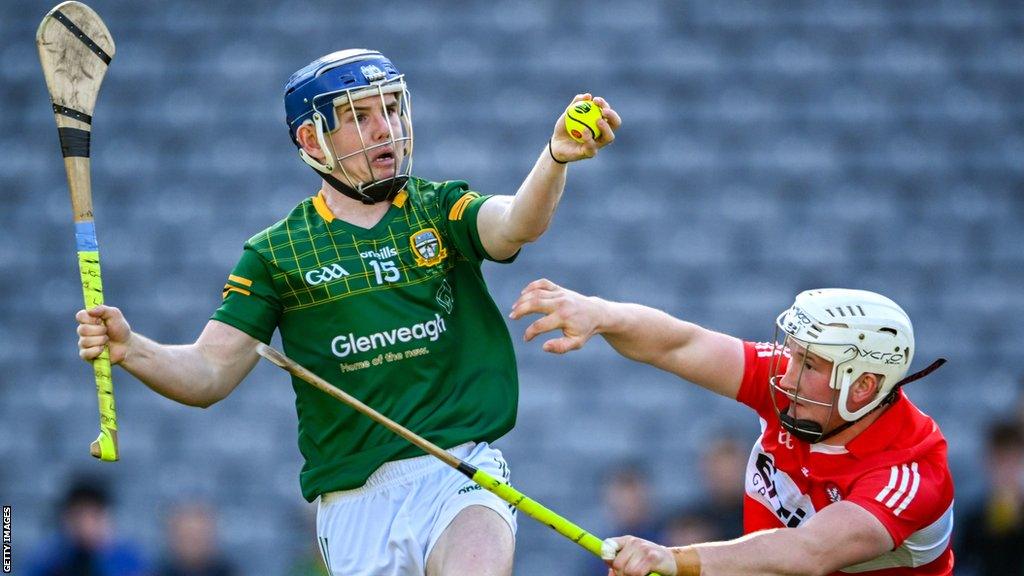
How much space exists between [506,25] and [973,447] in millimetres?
3716

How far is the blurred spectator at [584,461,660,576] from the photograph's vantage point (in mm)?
6820

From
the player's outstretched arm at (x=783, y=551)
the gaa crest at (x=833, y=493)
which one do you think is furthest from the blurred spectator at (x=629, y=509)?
the player's outstretched arm at (x=783, y=551)

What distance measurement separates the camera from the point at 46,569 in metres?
6.86

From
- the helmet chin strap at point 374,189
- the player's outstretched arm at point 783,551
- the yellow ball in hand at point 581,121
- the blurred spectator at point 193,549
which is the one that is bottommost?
the blurred spectator at point 193,549

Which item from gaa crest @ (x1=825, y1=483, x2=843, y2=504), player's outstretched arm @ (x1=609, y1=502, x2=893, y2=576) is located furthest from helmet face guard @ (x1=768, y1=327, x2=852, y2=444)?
player's outstretched arm @ (x1=609, y1=502, x2=893, y2=576)

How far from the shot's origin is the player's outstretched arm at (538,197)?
12.4 ft

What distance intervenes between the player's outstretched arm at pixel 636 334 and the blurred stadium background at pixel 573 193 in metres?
3.54

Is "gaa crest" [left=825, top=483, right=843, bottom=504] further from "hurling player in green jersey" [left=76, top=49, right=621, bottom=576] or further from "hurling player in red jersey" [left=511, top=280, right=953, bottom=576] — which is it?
"hurling player in green jersey" [left=76, top=49, right=621, bottom=576]

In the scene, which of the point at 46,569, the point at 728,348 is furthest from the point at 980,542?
the point at 46,569

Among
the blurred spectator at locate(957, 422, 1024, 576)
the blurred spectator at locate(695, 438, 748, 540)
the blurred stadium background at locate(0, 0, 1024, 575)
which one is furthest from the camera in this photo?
the blurred stadium background at locate(0, 0, 1024, 575)

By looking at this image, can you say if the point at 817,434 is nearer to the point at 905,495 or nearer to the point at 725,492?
the point at 905,495

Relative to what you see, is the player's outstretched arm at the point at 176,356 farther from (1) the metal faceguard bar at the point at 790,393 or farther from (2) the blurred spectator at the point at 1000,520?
(2) the blurred spectator at the point at 1000,520

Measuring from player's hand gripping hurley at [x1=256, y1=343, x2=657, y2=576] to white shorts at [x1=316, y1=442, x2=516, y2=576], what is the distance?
9 centimetres

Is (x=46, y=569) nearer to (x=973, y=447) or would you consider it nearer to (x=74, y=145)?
(x=74, y=145)
